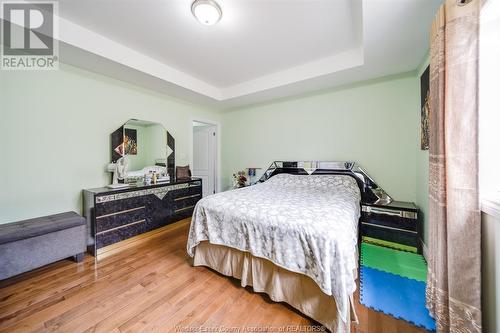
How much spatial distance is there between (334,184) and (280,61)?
202 cm

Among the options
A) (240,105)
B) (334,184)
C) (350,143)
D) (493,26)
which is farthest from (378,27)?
(240,105)

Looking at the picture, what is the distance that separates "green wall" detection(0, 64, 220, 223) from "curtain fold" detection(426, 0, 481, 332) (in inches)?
144

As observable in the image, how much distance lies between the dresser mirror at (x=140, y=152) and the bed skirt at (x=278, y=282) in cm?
186

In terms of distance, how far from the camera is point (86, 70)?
8.14 ft

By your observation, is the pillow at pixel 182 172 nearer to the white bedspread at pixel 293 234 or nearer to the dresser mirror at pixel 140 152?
the dresser mirror at pixel 140 152

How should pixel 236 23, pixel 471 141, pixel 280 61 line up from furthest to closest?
1. pixel 280 61
2. pixel 236 23
3. pixel 471 141

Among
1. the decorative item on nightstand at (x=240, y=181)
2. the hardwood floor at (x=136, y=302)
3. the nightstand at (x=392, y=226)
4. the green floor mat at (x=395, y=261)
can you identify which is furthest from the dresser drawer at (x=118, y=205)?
the nightstand at (x=392, y=226)

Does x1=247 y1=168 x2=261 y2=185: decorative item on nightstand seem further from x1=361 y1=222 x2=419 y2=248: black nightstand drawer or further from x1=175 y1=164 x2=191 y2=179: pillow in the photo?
x1=361 y1=222 x2=419 y2=248: black nightstand drawer

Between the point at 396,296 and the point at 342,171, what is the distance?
1768 mm

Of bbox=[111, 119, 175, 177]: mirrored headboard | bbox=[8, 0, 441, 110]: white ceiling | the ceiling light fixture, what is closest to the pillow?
bbox=[111, 119, 175, 177]: mirrored headboard

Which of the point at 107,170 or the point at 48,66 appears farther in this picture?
the point at 107,170

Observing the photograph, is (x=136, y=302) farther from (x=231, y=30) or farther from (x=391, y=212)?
(x=391, y=212)

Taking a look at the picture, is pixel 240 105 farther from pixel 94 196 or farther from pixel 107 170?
pixel 94 196

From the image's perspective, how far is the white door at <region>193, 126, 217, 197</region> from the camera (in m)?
4.61
